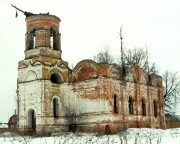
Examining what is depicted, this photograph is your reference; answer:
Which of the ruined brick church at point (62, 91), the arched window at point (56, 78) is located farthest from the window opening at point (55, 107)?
the arched window at point (56, 78)

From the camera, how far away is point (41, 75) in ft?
89.6

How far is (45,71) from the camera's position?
90.6 ft

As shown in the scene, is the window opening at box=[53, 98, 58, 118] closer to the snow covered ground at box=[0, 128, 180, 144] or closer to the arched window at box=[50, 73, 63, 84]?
the arched window at box=[50, 73, 63, 84]

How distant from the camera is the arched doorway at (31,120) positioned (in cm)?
2792

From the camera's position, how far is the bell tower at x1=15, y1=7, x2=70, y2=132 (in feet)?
89.2

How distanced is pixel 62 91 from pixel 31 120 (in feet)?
11.3

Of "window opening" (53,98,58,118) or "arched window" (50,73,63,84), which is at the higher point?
"arched window" (50,73,63,84)

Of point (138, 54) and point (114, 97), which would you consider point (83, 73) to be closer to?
point (114, 97)

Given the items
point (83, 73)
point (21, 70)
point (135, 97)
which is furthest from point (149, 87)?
point (21, 70)

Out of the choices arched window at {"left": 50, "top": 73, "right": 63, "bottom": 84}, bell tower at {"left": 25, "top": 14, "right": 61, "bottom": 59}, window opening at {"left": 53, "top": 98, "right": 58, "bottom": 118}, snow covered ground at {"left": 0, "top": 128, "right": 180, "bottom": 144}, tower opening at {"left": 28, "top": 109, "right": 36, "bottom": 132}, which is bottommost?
snow covered ground at {"left": 0, "top": 128, "right": 180, "bottom": 144}

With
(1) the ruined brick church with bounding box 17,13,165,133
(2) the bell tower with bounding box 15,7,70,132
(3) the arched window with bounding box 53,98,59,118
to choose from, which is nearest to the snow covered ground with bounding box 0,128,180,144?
(1) the ruined brick church with bounding box 17,13,165,133

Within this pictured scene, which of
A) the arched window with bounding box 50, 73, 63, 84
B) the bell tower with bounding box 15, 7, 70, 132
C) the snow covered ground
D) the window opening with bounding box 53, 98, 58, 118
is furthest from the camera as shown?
the arched window with bounding box 50, 73, 63, 84

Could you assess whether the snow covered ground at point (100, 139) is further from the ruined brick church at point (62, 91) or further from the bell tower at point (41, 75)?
the bell tower at point (41, 75)

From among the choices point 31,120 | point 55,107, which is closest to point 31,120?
point 31,120
